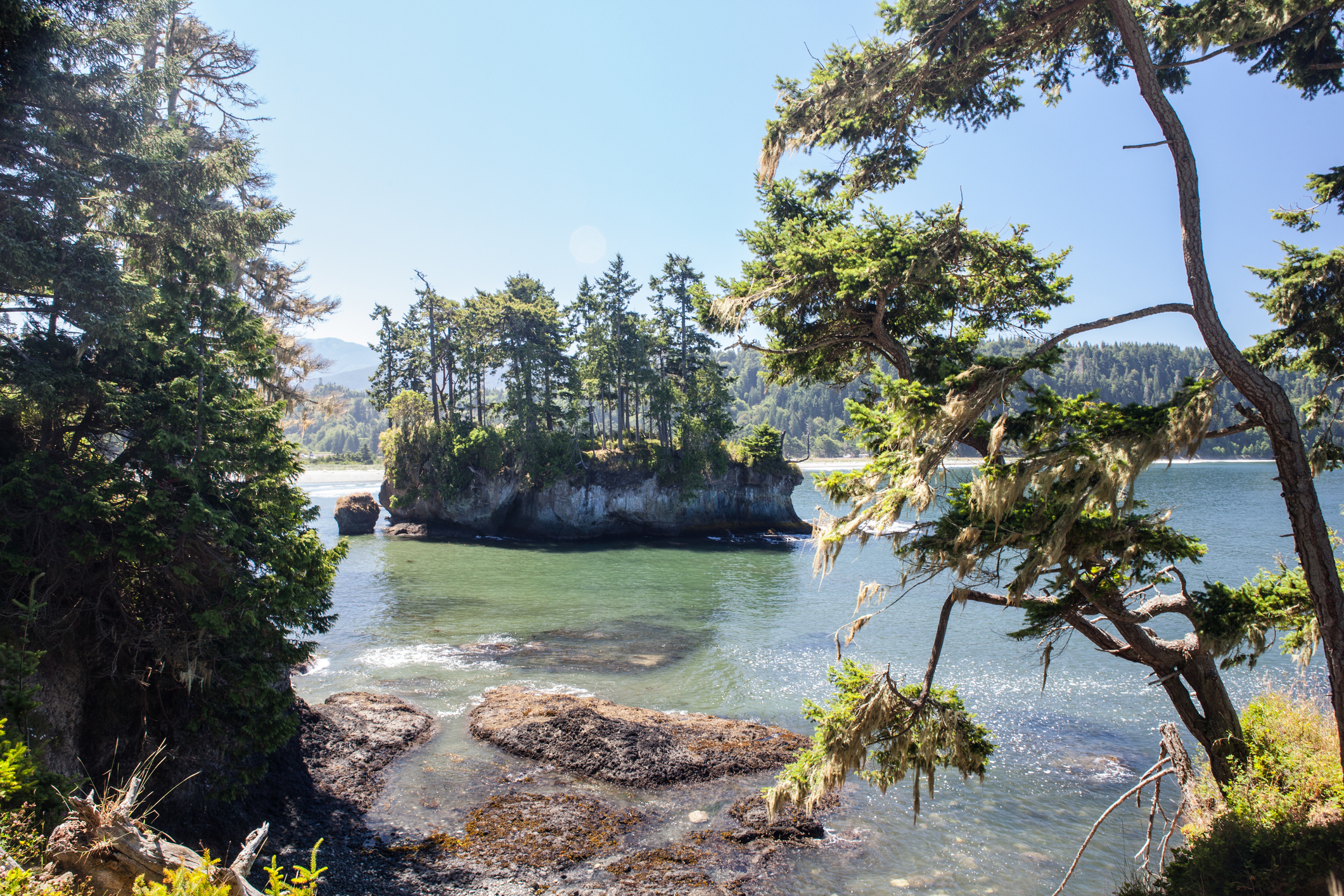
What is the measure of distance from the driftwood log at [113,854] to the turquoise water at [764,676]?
5.90 meters

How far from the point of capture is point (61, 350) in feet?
32.3

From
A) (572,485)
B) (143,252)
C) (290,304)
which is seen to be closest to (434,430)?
(572,485)


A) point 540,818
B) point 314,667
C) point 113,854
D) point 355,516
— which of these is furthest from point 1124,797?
point 355,516

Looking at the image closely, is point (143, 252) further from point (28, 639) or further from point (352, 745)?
point (352, 745)

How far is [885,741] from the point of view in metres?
6.69

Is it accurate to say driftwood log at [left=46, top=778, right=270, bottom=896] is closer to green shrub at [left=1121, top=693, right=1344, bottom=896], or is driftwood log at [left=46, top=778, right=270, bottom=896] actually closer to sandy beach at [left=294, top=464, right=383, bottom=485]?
green shrub at [left=1121, top=693, right=1344, bottom=896]

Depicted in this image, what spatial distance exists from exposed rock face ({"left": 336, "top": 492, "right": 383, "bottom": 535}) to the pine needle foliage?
46.3 m

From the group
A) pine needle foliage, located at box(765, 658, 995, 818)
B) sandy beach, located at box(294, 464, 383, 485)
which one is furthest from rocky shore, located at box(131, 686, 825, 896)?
sandy beach, located at box(294, 464, 383, 485)

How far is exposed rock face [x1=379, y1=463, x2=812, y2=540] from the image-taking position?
45438 mm

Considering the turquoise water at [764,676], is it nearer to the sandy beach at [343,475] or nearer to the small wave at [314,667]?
the small wave at [314,667]

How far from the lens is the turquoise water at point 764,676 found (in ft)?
33.7

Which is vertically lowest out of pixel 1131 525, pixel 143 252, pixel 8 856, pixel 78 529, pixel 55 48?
pixel 8 856

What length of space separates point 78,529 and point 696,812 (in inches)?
392

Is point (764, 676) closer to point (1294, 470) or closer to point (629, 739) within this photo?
point (629, 739)
